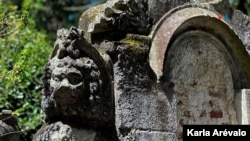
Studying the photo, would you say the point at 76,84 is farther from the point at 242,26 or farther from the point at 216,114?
the point at 242,26

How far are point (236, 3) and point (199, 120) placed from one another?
8090 millimetres

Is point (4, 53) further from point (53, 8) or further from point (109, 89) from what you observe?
point (53, 8)

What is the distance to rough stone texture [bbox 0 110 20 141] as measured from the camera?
6.49 m

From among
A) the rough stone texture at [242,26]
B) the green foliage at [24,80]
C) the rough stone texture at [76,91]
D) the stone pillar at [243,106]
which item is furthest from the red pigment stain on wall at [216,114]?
the green foliage at [24,80]

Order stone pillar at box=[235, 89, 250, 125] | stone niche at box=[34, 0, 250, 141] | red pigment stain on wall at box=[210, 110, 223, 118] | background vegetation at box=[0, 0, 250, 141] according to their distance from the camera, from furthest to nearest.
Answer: background vegetation at box=[0, 0, 250, 141]
stone pillar at box=[235, 89, 250, 125]
red pigment stain on wall at box=[210, 110, 223, 118]
stone niche at box=[34, 0, 250, 141]

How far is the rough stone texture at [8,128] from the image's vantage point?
21.3 feet

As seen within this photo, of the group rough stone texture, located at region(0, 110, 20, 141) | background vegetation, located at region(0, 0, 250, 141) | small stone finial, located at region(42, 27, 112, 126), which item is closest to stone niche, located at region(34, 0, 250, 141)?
small stone finial, located at region(42, 27, 112, 126)

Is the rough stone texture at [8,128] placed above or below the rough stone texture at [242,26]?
below

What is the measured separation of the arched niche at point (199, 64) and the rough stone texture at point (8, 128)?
1.58m

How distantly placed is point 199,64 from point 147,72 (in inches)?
33.6

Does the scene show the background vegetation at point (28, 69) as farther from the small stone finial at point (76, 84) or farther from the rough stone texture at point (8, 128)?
the small stone finial at point (76, 84)

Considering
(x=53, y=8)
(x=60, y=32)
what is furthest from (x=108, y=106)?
(x=53, y=8)

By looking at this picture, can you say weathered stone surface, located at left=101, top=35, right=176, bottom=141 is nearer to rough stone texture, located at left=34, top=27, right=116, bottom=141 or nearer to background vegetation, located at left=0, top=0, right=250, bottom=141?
rough stone texture, located at left=34, top=27, right=116, bottom=141

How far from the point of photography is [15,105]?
10.1m
